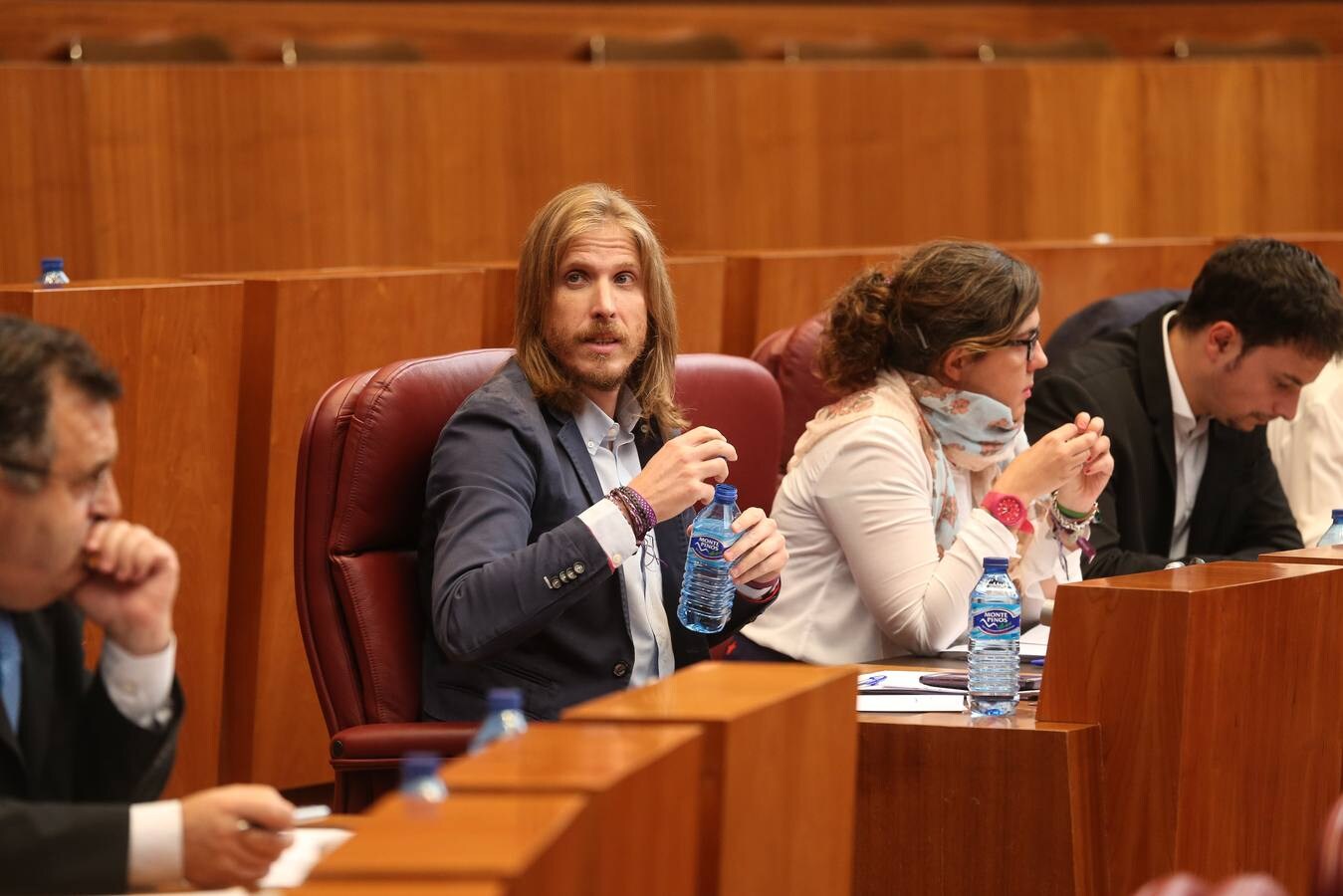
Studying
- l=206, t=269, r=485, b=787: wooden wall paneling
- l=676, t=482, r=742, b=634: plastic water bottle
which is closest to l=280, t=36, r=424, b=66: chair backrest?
l=206, t=269, r=485, b=787: wooden wall paneling

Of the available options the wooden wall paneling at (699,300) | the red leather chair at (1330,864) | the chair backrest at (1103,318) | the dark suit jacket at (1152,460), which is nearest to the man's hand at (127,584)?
the red leather chair at (1330,864)

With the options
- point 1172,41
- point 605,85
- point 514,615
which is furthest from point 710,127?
point 514,615

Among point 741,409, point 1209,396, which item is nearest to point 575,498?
point 741,409

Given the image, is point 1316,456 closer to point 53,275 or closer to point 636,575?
point 636,575

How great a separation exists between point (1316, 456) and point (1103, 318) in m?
0.52

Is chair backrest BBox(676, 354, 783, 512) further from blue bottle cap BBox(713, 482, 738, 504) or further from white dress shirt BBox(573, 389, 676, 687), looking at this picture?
blue bottle cap BBox(713, 482, 738, 504)

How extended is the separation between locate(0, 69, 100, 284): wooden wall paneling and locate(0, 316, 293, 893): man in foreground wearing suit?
2.52m

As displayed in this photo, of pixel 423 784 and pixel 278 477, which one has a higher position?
pixel 278 477

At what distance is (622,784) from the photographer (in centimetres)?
144

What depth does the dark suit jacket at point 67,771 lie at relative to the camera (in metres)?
1.58

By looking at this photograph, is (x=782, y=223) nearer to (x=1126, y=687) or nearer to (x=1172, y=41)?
(x=1172, y=41)

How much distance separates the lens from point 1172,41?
23.4 feet

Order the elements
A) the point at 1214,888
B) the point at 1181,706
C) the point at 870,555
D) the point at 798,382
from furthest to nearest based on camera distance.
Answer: the point at 798,382, the point at 870,555, the point at 1181,706, the point at 1214,888

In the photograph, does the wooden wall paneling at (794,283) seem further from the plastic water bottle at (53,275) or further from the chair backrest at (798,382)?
the plastic water bottle at (53,275)
